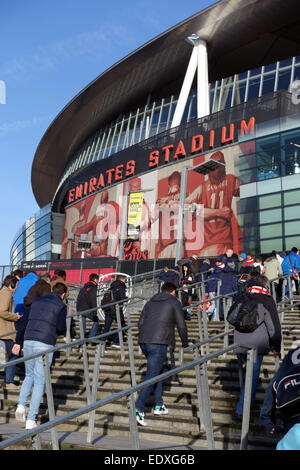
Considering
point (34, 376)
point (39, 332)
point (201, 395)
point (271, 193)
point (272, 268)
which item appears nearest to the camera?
point (201, 395)

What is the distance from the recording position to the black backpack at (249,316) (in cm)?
705

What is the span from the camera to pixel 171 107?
45844mm

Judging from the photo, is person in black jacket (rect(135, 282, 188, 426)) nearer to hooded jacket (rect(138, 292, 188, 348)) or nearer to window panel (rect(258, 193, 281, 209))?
hooded jacket (rect(138, 292, 188, 348))

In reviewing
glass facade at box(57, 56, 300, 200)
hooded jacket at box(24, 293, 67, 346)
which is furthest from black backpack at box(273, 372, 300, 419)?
glass facade at box(57, 56, 300, 200)

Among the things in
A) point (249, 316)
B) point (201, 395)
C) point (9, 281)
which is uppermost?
point (9, 281)

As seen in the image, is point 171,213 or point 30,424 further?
point 171,213

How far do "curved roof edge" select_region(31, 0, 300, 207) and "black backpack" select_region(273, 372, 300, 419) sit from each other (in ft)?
126

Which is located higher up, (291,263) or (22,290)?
(291,263)

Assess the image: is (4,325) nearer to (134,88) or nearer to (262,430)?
(262,430)

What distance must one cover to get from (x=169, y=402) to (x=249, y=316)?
6.54ft

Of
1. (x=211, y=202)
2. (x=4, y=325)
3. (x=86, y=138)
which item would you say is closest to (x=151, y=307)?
(x=4, y=325)

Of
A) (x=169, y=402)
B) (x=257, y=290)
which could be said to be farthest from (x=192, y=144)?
(x=257, y=290)

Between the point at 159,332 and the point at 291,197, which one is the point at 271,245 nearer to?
the point at 291,197

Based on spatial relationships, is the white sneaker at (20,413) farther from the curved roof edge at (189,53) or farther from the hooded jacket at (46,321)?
the curved roof edge at (189,53)
